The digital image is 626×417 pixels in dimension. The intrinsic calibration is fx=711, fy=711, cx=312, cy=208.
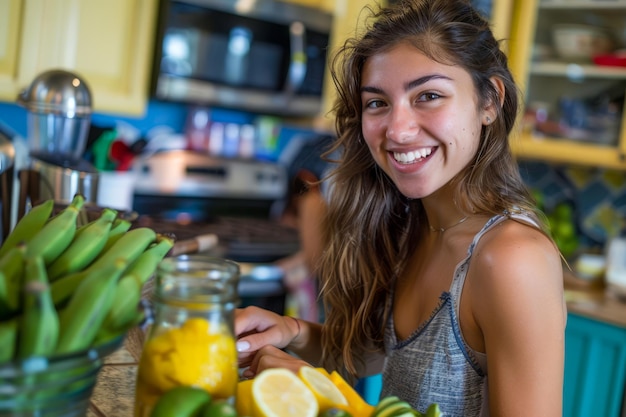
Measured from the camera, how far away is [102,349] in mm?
617

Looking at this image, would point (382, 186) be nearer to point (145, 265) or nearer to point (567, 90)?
point (145, 265)

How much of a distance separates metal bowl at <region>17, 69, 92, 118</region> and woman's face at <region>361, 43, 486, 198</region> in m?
0.74

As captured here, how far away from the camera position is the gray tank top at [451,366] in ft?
3.88

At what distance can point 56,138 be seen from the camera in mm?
1705

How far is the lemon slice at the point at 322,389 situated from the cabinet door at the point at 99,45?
6.45 feet

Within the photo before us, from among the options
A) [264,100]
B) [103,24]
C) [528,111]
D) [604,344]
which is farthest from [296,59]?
[604,344]

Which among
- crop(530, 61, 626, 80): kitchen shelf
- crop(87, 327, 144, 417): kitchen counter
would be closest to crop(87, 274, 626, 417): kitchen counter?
crop(87, 327, 144, 417): kitchen counter

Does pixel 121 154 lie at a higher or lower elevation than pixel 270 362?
higher

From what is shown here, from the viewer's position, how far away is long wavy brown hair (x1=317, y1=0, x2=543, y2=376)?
4.15 feet

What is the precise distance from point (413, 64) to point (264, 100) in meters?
1.96

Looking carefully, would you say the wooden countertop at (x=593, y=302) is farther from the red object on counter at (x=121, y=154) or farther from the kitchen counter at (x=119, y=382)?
the kitchen counter at (x=119, y=382)

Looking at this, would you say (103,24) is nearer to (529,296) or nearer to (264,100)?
(264,100)

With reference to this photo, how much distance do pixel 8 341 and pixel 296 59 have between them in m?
2.62

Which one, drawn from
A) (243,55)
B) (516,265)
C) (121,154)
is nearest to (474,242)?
(516,265)
